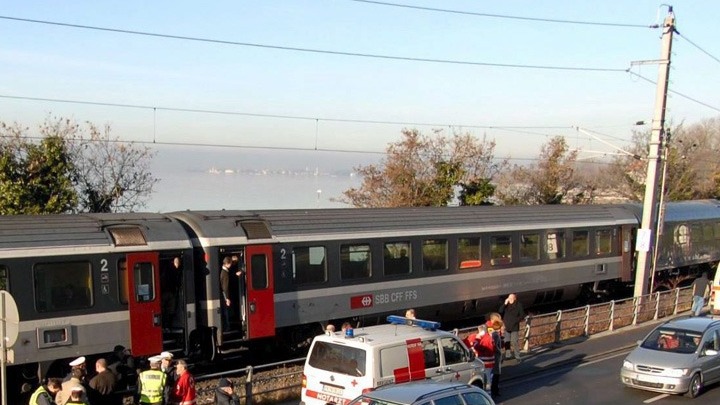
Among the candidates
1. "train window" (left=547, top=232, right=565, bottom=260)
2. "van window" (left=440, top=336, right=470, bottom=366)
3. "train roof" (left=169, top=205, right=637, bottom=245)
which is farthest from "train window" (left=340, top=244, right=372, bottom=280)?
"train window" (left=547, top=232, right=565, bottom=260)

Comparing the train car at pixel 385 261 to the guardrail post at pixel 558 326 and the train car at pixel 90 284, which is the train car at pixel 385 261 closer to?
the train car at pixel 90 284

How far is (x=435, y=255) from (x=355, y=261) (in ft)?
10.4

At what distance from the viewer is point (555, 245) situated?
26578mm

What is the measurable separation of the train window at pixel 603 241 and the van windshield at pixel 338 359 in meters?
18.3

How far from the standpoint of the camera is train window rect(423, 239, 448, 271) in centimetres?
2186

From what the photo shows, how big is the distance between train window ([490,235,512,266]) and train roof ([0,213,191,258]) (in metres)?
10.6

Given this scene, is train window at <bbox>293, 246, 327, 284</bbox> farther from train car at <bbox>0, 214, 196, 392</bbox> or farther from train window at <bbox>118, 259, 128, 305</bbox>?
train window at <bbox>118, 259, 128, 305</bbox>

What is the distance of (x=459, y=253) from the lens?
2283 centimetres

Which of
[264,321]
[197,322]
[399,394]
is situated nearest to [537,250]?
[264,321]

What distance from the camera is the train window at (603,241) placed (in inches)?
1125

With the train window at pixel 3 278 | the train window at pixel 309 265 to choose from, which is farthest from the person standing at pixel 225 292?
the train window at pixel 3 278

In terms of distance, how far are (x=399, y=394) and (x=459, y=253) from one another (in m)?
13.0

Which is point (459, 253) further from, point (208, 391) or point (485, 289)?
point (208, 391)

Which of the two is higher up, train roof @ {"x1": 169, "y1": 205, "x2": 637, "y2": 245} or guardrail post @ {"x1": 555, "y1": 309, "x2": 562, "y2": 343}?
train roof @ {"x1": 169, "y1": 205, "x2": 637, "y2": 245}
